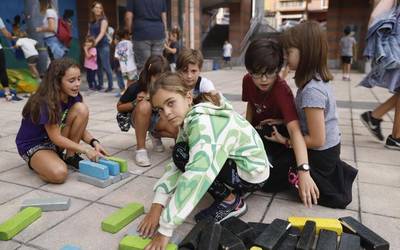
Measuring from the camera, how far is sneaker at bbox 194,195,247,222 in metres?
2.23

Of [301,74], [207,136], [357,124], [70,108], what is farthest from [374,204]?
[357,124]

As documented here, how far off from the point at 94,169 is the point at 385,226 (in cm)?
198

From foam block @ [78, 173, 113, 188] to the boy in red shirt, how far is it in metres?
1.14

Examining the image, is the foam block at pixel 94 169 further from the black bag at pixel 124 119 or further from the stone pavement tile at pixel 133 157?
the black bag at pixel 124 119

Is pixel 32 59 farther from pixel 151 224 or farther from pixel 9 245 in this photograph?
pixel 151 224

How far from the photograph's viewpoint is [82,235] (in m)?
2.11

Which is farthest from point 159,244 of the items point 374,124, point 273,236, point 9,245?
point 374,124

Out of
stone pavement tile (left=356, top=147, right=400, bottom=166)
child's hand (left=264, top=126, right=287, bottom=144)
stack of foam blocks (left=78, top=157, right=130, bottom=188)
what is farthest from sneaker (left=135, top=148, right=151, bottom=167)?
stone pavement tile (left=356, top=147, right=400, bottom=166)

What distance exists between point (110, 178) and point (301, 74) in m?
1.54

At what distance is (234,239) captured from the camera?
6.07 feet

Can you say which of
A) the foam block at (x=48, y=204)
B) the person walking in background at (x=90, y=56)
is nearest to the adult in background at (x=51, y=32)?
the person walking in background at (x=90, y=56)

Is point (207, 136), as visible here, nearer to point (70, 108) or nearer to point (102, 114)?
point (70, 108)

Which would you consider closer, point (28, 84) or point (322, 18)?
point (28, 84)

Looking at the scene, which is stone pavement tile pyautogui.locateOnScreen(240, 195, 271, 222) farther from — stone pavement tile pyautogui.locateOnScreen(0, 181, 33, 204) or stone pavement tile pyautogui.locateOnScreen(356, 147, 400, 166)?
stone pavement tile pyautogui.locateOnScreen(0, 181, 33, 204)
